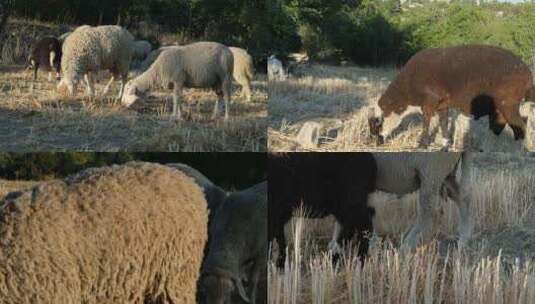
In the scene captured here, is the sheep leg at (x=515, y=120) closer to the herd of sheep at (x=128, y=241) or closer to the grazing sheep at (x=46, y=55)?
the herd of sheep at (x=128, y=241)

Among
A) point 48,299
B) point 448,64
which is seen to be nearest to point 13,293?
point 48,299

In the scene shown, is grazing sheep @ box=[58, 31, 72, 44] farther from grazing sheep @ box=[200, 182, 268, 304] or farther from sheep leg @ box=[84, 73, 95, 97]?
grazing sheep @ box=[200, 182, 268, 304]

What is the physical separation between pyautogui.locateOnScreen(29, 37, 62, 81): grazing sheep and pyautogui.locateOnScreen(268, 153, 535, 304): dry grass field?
3.84 ft

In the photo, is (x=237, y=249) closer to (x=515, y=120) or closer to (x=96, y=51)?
(x=96, y=51)

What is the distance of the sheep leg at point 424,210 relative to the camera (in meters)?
2.56

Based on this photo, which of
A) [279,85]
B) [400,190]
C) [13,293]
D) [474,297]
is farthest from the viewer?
[279,85]

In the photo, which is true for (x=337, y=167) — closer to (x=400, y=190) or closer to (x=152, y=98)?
(x=400, y=190)

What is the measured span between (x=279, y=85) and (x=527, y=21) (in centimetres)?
117

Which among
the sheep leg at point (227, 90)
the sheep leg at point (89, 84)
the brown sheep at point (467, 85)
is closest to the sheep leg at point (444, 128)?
the brown sheep at point (467, 85)

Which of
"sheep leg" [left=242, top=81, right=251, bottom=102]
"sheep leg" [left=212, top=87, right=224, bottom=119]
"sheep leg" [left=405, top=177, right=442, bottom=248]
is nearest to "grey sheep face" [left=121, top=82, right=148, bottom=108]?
"sheep leg" [left=212, top=87, right=224, bottom=119]

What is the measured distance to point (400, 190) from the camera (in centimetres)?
259

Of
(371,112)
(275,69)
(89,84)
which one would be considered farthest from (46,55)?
(371,112)

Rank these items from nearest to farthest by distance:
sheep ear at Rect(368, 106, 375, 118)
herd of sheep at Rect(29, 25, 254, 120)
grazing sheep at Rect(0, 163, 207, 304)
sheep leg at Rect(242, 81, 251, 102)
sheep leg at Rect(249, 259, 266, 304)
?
grazing sheep at Rect(0, 163, 207, 304) < sheep leg at Rect(249, 259, 266, 304) < herd of sheep at Rect(29, 25, 254, 120) < sheep leg at Rect(242, 81, 251, 102) < sheep ear at Rect(368, 106, 375, 118)

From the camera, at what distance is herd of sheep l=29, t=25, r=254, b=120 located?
108 inches
